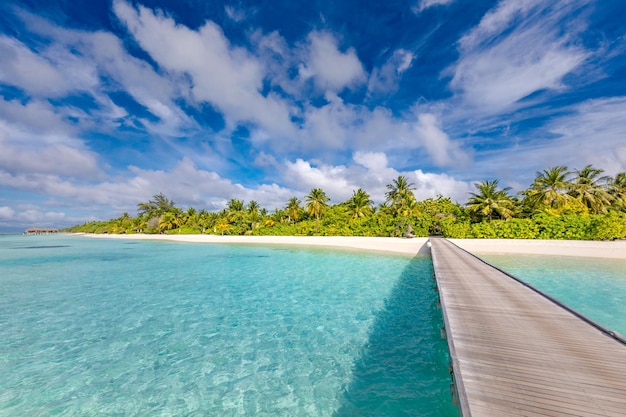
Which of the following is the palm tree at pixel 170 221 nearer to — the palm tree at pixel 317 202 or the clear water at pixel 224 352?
the palm tree at pixel 317 202

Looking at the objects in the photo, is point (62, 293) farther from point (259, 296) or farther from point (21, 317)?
point (259, 296)

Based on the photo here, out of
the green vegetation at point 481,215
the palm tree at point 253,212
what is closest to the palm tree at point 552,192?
the green vegetation at point 481,215

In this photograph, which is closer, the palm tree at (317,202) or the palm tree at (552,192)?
the palm tree at (552,192)

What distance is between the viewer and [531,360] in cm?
412

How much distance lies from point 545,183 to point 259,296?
133ft

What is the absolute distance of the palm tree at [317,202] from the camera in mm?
49250

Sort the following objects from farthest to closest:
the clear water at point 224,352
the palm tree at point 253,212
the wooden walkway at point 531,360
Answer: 1. the palm tree at point 253,212
2. the clear water at point 224,352
3. the wooden walkway at point 531,360

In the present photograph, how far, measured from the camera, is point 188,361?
597 centimetres

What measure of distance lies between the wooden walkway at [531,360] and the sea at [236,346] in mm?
1084

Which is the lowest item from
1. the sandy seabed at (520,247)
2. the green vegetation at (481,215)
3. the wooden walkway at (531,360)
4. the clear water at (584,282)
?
the clear water at (584,282)

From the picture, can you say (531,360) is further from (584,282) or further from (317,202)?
(317,202)

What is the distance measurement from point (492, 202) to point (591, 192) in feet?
43.0

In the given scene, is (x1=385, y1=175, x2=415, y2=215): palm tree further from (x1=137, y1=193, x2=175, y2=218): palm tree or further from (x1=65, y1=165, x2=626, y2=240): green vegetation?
(x1=137, y1=193, x2=175, y2=218): palm tree

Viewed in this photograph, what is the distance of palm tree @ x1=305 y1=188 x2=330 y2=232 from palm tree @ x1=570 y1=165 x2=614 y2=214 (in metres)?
36.8
